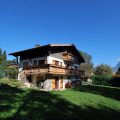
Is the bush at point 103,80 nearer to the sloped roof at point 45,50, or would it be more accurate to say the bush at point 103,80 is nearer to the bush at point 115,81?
the bush at point 115,81

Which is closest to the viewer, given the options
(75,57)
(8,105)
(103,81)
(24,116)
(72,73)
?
(24,116)

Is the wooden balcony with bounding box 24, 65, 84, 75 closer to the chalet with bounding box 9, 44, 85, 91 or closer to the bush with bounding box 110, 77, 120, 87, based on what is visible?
the chalet with bounding box 9, 44, 85, 91

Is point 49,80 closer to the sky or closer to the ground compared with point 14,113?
closer to the sky

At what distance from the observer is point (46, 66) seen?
34281 millimetres

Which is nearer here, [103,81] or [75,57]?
[75,57]

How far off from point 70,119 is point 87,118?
1.65 m

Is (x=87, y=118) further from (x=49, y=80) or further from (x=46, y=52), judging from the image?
(x=46, y=52)

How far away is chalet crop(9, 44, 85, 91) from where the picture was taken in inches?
1391

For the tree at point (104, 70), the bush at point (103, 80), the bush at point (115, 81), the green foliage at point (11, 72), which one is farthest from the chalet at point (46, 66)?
the tree at point (104, 70)

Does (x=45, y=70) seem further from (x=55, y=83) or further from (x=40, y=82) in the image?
(x=55, y=83)

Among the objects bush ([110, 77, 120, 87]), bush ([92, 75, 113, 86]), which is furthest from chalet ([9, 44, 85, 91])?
bush ([92, 75, 113, 86])

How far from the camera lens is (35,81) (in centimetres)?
3794

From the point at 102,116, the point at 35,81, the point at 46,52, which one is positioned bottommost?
the point at 102,116

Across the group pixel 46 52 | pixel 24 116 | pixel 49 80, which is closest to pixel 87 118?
pixel 24 116
